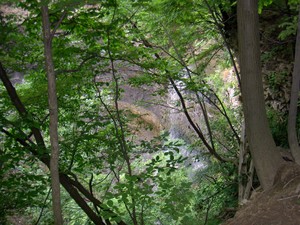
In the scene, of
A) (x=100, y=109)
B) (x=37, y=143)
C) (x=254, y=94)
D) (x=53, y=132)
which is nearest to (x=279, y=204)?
(x=254, y=94)

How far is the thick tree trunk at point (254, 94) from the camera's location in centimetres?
341

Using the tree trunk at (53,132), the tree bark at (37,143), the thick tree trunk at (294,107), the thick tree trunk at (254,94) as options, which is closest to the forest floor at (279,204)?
the thick tree trunk at (254,94)

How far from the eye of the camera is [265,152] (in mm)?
3514

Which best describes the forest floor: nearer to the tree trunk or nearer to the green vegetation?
the green vegetation

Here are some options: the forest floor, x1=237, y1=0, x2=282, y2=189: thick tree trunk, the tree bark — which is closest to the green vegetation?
the tree bark

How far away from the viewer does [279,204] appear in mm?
3012

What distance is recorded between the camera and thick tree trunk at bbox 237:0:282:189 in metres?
3.41

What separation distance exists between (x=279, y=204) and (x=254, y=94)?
1.06 meters

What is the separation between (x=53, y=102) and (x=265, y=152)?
2.09 meters

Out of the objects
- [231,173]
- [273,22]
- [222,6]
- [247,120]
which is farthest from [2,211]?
[273,22]

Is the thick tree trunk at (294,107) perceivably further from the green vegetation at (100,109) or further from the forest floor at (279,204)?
the green vegetation at (100,109)

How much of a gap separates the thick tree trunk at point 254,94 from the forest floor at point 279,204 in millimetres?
139

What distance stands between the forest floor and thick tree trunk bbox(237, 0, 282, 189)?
0.46ft

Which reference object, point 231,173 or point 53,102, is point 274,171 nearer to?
point 53,102
